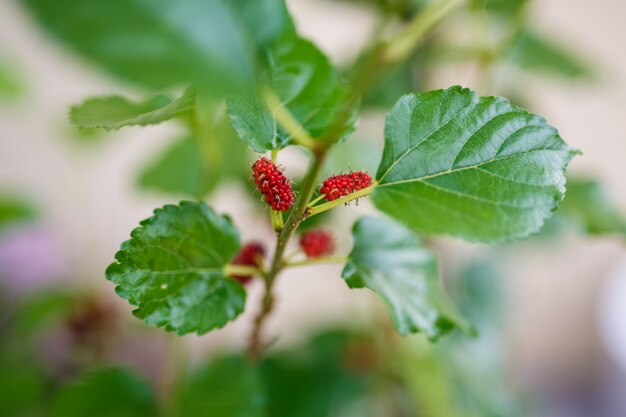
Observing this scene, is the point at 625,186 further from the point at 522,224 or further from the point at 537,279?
the point at 522,224

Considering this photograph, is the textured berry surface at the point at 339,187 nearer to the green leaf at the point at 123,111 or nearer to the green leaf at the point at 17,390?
the green leaf at the point at 123,111

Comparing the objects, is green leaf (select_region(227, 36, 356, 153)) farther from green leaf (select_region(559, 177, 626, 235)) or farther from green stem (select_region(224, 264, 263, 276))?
green leaf (select_region(559, 177, 626, 235))

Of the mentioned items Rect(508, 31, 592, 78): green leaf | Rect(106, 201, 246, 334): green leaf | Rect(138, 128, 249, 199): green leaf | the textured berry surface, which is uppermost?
Rect(508, 31, 592, 78): green leaf

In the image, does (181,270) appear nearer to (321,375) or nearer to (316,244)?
(316,244)

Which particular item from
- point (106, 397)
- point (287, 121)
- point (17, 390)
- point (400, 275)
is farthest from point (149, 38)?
point (17, 390)

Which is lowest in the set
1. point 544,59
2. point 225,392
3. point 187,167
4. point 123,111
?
point 225,392

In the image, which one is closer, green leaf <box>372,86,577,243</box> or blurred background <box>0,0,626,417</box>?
green leaf <box>372,86,577,243</box>

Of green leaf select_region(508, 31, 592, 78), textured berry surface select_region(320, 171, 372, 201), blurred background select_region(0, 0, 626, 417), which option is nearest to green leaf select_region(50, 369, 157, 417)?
blurred background select_region(0, 0, 626, 417)
